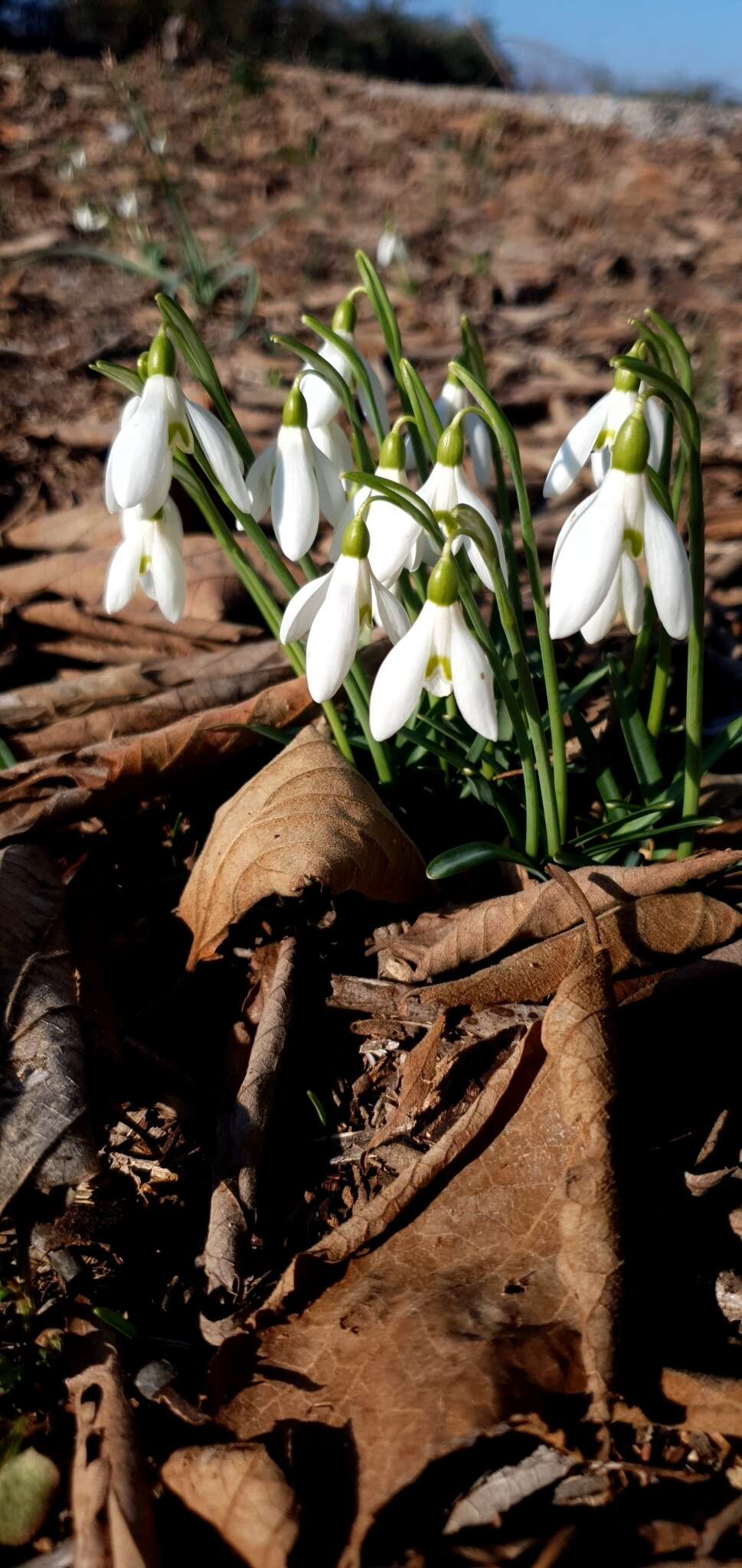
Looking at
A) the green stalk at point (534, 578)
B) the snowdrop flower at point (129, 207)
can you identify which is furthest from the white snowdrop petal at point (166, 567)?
the snowdrop flower at point (129, 207)

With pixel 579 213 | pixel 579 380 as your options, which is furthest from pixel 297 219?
pixel 579 380

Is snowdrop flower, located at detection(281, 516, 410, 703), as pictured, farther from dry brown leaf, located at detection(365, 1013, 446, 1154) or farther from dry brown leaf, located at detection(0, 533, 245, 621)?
dry brown leaf, located at detection(0, 533, 245, 621)

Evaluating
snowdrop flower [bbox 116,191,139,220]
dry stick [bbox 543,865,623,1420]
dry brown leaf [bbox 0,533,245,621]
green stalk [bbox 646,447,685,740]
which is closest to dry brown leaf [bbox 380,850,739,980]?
dry stick [bbox 543,865,623,1420]

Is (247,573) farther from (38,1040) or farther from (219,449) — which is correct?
(38,1040)

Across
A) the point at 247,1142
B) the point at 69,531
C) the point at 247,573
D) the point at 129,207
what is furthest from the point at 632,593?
the point at 129,207

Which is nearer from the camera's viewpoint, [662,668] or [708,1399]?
[708,1399]

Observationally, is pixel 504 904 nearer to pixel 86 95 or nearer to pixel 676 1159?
pixel 676 1159

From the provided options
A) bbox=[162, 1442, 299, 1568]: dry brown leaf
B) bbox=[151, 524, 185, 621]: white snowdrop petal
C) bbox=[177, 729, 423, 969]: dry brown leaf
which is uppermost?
bbox=[151, 524, 185, 621]: white snowdrop petal
